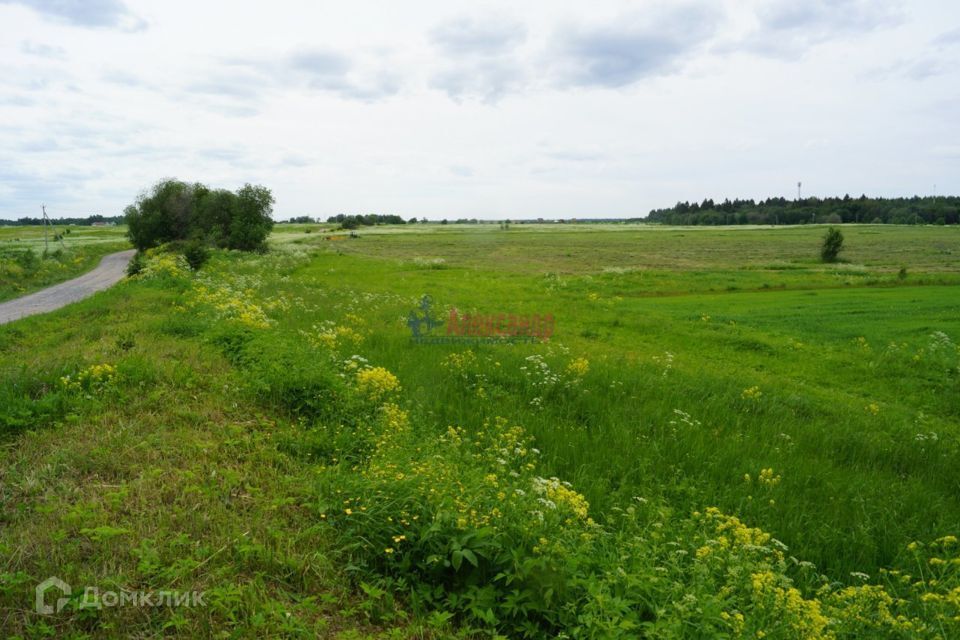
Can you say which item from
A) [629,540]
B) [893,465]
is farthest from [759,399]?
[629,540]

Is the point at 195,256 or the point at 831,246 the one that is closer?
the point at 195,256

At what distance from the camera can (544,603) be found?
3.48m

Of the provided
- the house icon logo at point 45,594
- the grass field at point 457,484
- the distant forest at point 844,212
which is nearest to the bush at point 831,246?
the grass field at point 457,484

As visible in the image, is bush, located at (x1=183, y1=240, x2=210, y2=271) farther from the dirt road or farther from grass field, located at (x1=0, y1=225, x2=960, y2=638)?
grass field, located at (x1=0, y1=225, x2=960, y2=638)

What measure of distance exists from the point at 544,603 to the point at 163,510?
315 centimetres

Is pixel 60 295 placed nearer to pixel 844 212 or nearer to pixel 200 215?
pixel 200 215

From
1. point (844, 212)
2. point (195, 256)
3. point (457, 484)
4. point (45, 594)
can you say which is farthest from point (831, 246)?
point (844, 212)

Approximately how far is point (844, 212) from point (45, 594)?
174474 mm

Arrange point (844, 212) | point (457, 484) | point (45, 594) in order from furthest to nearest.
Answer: point (844, 212)
point (457, 484)
point (45, 594)

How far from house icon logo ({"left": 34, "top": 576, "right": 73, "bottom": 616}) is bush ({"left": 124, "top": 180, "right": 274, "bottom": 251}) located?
48.4 metres

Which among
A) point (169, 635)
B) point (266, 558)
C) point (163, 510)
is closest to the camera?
point (169, 635)

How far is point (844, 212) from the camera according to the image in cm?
14000

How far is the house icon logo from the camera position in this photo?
317 centimetres

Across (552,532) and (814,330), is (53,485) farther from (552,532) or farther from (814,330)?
(814,330)
